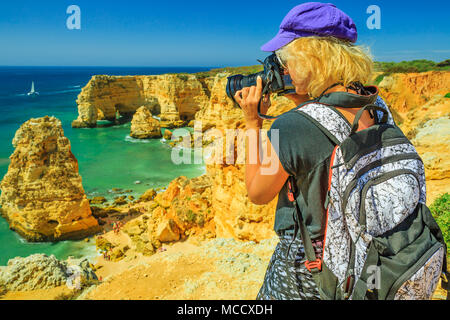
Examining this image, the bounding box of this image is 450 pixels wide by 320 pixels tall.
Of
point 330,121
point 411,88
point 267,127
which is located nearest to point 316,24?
point 330,121

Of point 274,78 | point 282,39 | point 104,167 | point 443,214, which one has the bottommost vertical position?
point 104,167

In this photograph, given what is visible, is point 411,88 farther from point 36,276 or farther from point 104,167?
point 104,167

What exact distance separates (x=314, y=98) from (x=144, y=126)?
3537 cm

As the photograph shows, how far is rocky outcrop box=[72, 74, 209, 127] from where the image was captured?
39.4 metres

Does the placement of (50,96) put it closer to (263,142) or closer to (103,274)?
(103,274)

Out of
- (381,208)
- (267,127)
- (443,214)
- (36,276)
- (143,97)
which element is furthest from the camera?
(143,97)

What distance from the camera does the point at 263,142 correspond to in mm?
1307

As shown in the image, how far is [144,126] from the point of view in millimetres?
35219

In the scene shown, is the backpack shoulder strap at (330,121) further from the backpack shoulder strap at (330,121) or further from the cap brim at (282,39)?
the cap brim at (282,39)

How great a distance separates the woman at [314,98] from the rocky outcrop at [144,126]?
34.9m

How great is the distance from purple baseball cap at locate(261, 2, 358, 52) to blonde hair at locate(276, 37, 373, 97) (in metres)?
0.02

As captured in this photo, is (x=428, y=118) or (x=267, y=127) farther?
(x=428, y=118)

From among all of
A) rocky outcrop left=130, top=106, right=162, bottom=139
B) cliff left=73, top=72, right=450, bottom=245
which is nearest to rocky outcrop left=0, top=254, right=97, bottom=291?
cliff left=73, top=72, right=450, bottom=245

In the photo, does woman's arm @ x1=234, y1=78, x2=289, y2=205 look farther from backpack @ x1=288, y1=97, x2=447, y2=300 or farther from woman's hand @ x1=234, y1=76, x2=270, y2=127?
backpack @ x1=288, y1=97, x2=447, y2=300
